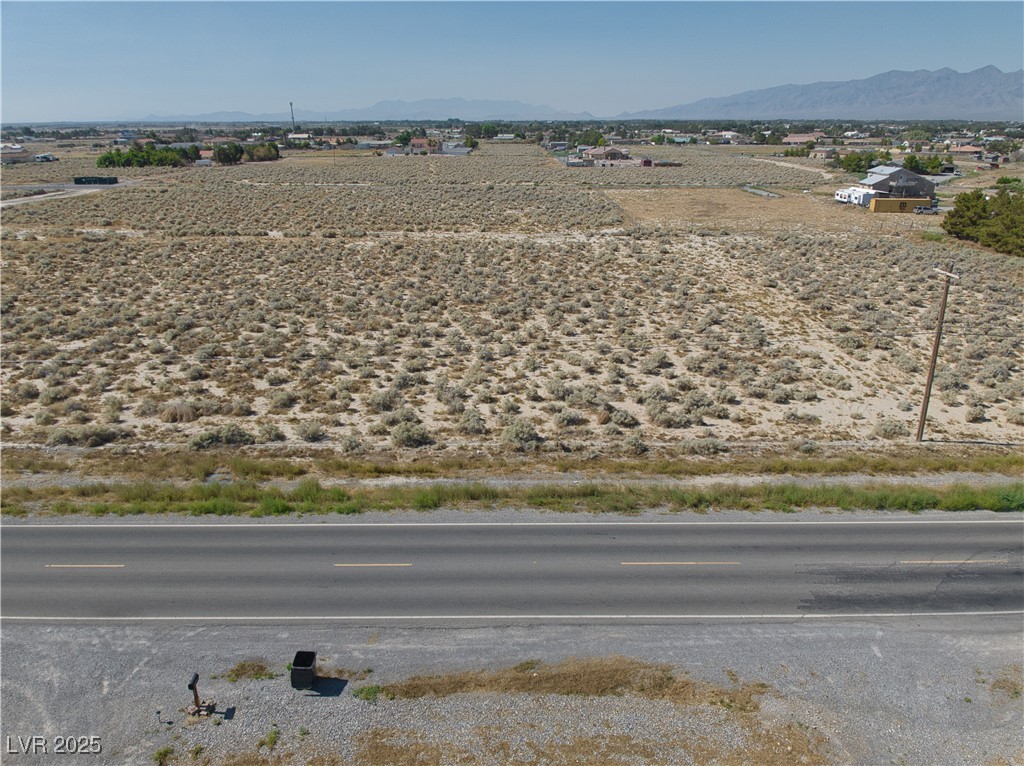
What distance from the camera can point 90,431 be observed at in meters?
24.3

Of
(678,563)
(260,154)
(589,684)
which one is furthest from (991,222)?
(260,154)

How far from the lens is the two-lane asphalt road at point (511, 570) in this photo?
1594cm

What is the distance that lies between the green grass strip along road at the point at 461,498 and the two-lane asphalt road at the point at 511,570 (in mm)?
877

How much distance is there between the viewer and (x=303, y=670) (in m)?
13.2

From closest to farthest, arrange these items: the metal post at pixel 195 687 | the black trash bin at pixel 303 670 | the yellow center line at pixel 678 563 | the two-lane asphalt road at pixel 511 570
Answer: the metal post at pixel 195 687 → the black trash bin at pixel 303 670 → the two-lane asphalt road at pixel 511 570 → the yellow center line at pixel 678 563

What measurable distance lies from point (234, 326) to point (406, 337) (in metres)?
10.0

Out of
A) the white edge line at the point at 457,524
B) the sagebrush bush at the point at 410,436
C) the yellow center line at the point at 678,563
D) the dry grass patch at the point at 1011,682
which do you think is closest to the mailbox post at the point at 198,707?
the white edge line at the point at 457,524

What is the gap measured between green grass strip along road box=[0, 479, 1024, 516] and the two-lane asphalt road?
88cm

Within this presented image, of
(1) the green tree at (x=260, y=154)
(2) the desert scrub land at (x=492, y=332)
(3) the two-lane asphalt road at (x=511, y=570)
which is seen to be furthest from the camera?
(1) the green tree at (x=260, y=154)

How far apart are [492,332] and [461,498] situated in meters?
17.7

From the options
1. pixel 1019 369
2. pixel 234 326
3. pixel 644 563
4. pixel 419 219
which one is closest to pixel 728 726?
pixel 644 563

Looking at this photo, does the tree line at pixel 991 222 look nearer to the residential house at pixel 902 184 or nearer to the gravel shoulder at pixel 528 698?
the residential house at pixel 902 184

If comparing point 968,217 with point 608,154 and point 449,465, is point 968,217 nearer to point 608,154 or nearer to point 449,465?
point 449,465

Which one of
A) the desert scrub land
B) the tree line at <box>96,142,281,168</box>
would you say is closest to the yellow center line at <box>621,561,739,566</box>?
the desert scrub land
